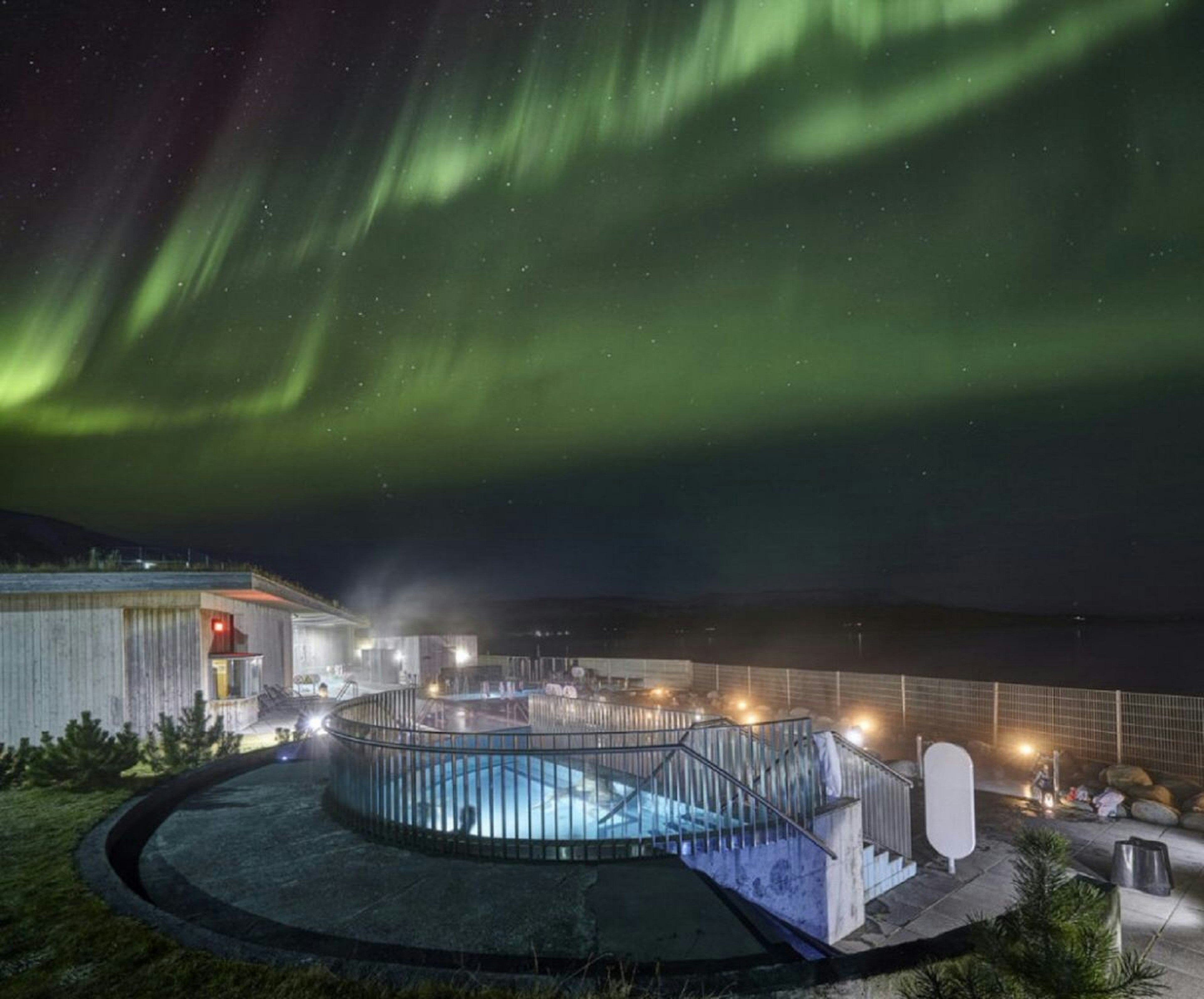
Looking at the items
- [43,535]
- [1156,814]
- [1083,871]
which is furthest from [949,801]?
[43,535]

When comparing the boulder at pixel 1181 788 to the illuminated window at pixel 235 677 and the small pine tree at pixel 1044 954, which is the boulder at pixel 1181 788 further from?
the illuminated window at pixel 235 677

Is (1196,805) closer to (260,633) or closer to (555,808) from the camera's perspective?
(555,808)

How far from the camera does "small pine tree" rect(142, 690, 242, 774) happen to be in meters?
13.1

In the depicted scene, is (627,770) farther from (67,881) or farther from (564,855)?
(67,881)

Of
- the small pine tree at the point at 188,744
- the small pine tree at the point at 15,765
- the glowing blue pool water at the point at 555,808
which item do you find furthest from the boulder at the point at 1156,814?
the small pine tree at the point at 15,765

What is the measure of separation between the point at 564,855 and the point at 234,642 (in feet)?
60.3

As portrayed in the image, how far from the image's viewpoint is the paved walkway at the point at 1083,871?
23.7 ft

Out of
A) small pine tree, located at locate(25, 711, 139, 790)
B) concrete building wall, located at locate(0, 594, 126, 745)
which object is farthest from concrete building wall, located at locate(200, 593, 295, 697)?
small pine tree, located at locate(25, 711, 139, 790)

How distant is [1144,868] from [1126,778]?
5.54 metres

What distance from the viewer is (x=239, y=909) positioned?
6.04 metres

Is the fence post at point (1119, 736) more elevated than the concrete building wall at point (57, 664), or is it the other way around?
the concrete building wall at point (57, 664)

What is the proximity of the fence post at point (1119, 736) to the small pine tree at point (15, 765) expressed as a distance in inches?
751

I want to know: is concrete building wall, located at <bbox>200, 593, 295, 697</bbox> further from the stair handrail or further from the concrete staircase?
the concrete staircase

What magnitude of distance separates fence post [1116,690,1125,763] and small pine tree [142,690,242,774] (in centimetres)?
1661
